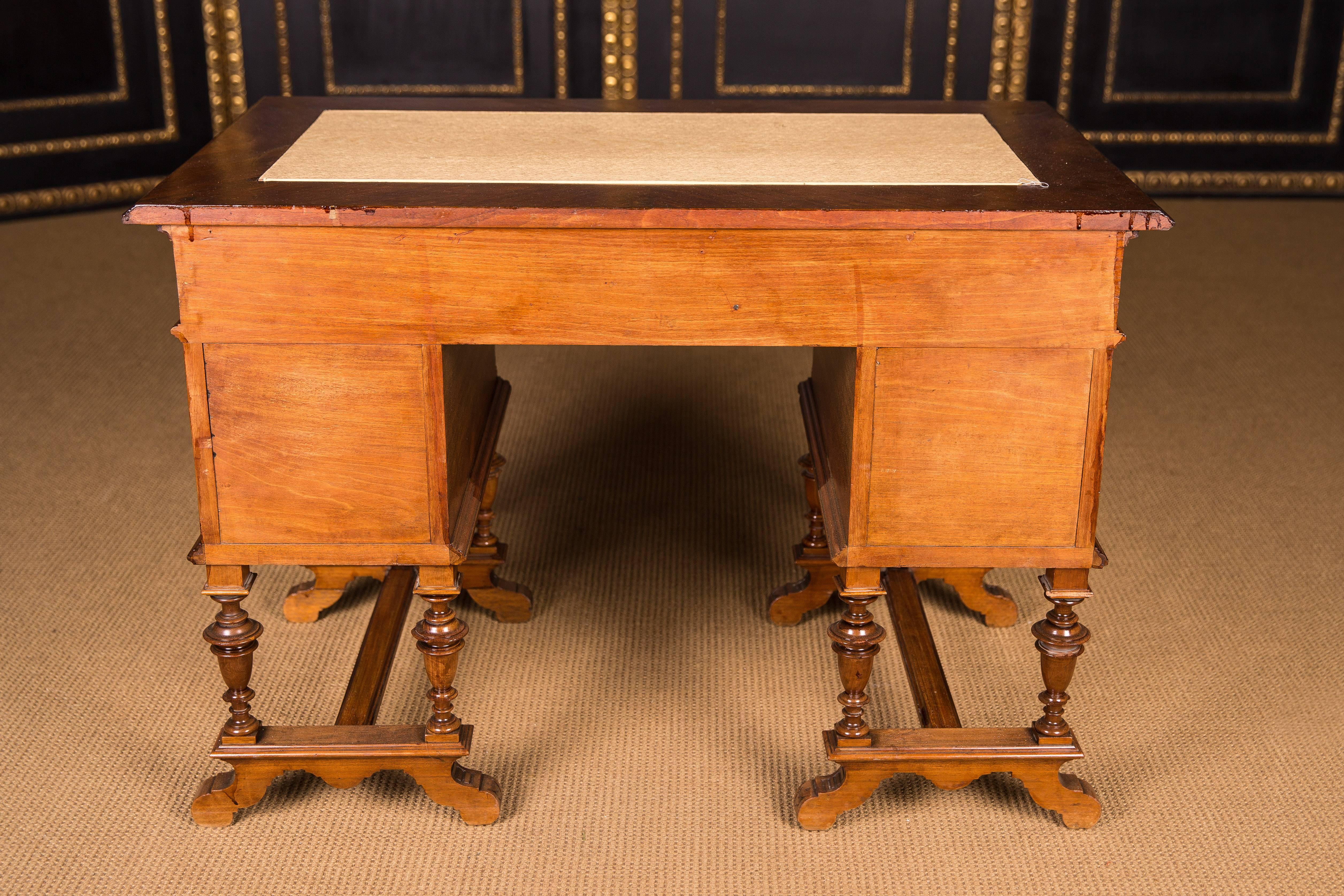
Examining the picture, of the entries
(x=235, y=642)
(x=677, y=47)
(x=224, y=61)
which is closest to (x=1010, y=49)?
(x=677, y=47)

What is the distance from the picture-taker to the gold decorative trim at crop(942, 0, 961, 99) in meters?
5.22

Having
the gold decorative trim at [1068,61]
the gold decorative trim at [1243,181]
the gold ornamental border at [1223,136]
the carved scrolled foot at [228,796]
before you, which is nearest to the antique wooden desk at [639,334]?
the carved scrolled foot at [228,796]

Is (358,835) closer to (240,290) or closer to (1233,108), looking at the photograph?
(240,290)

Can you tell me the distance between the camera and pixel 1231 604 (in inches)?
106

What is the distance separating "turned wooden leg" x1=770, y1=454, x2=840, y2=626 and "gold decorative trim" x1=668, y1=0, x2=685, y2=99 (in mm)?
2983

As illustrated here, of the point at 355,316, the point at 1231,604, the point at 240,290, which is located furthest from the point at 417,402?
the point at 1231,604

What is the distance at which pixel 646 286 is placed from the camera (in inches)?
71.0

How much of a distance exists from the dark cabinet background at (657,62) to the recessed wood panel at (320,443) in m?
3.55

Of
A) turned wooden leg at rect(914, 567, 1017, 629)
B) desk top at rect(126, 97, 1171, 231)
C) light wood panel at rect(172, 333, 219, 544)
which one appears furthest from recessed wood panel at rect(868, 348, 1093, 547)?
light wood panel at rect(172, 333, 219, 544)

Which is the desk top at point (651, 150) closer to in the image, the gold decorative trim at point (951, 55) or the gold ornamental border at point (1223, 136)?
the gold decorative trim at point (951, 55)

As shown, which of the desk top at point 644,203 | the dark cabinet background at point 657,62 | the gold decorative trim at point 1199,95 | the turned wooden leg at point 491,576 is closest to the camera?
the desk top at point 644,203

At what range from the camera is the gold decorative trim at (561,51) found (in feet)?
17.1

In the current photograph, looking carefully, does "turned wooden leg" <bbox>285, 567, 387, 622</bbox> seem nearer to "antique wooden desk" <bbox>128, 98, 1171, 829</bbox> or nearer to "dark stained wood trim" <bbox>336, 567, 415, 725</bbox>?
"dark stained wood trim" <bbox>336, 567, 415, 725</bbox>

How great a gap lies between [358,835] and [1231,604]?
1.65 metres
